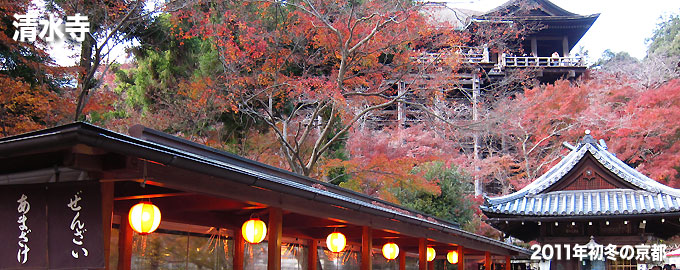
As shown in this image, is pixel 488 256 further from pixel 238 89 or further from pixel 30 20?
pixel 30 20

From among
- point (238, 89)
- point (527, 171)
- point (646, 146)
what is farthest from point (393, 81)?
point (646, 146)

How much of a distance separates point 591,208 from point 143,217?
13279 mm

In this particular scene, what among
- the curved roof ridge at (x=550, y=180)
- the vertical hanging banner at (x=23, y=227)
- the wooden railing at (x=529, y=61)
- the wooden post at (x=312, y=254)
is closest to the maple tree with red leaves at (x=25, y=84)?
the wooden post at (x=312, y=254)

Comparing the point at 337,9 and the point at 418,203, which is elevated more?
the point at 337,9

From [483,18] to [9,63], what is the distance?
79.8ft

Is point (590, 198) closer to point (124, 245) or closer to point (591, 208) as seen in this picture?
point (591, 208)

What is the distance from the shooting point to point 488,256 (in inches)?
634

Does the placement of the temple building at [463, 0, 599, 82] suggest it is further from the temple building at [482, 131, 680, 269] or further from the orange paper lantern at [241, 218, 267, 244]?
the orange paper lantern at [241, 218, 267, 244]

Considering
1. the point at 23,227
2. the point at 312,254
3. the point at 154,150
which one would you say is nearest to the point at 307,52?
the point at 312,254

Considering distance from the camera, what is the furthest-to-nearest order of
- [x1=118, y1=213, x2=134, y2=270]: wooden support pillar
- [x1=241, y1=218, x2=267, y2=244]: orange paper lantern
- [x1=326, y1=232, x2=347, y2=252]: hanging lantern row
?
[x1=326, y1=232, x2=347, y2=252]: hanging lantern row
[x1=241, y1=218, x2=267, y2=244]: orange paper lantern
[x1=118, y1=213, x2=134, y2=270]: wooden support pillar

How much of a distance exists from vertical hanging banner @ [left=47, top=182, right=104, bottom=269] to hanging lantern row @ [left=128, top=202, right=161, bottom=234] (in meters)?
1.39

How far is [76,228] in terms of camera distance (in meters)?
4.96

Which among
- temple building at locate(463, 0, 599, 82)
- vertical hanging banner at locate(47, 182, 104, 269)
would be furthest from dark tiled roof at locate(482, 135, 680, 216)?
temple building at locate(463, 0, 599, 82)

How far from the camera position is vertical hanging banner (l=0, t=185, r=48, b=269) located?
504 cm
